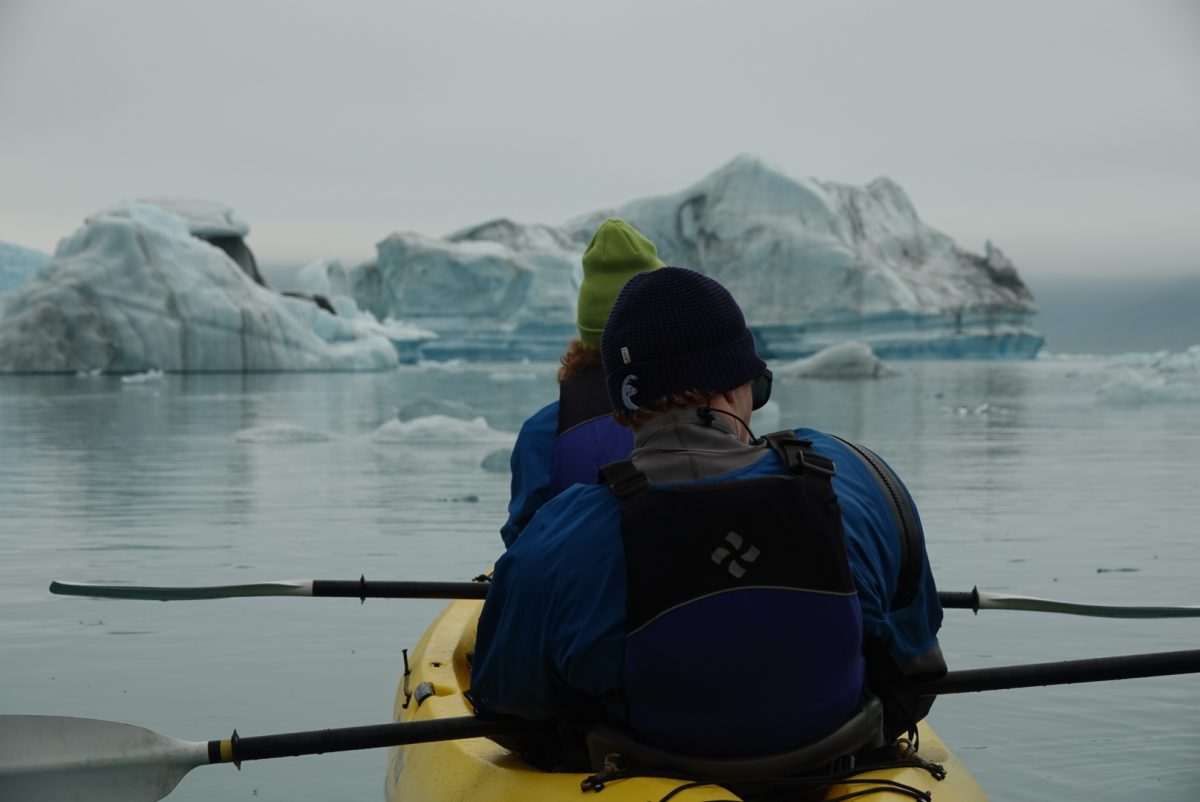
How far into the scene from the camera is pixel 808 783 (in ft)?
5.43

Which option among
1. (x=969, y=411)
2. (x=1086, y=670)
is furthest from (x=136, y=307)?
(x=1086, y=670)

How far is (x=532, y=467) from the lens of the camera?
2748mm

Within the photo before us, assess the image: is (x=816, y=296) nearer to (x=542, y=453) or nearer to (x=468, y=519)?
(x=468, y=519)

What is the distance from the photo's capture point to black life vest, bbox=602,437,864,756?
1.52 metres

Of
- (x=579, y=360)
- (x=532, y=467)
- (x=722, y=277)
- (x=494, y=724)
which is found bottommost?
(x=722, y=277)

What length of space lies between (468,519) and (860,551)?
5.49 m

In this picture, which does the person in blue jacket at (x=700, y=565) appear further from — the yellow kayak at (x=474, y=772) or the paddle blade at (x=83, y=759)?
the paddle blade at (x=83, y=759)

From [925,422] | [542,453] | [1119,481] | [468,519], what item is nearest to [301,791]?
[542,453]

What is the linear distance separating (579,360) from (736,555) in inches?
51.5

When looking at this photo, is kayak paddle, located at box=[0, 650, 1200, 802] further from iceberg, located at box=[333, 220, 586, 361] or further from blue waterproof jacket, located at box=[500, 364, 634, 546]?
iceberg, located at box=[333, 220, 586, 361]

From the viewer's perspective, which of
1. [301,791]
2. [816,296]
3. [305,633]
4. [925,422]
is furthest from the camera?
[816,296]

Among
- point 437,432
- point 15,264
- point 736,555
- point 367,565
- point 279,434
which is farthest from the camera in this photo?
point 15,264

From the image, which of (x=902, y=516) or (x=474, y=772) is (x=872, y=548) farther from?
(x=474, y=772)

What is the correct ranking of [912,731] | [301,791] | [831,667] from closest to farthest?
[831,667] < [912,731] < [301,791]
